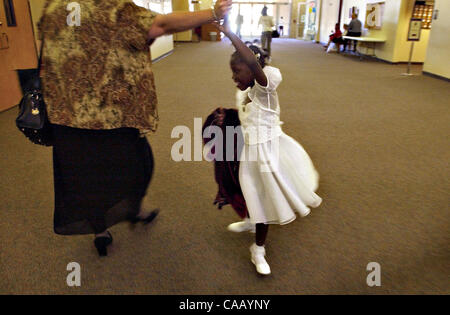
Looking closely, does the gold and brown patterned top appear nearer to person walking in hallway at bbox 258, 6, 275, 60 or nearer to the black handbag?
the black handbag

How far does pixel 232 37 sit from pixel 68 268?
1.52 meters

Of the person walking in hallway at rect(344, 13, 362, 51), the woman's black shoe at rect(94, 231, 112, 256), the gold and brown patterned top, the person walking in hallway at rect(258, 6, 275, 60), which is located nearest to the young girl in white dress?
the gold and brown patterned top

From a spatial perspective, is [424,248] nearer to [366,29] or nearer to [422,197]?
[422,197]

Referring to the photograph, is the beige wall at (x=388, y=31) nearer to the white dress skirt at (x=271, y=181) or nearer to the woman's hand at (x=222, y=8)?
the white dress skirt at (x=271, y=181)

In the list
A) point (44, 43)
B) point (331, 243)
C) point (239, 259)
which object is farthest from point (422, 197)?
point (44, 43)

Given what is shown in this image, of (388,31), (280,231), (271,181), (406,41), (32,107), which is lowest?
(280,231)

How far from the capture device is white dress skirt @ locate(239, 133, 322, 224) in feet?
5.89

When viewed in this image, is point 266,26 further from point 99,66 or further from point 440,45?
point 99,66

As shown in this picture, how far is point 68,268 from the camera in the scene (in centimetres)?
197

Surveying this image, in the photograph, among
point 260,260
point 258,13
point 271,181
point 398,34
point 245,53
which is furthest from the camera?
point 258,13

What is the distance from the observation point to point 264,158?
70.4 inches

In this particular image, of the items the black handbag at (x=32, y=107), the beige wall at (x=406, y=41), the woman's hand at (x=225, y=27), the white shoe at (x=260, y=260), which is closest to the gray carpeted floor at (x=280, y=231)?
the white shoe at (x=260, y=260)

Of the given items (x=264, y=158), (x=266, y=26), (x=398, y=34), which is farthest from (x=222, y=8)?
(x=398, y=34)

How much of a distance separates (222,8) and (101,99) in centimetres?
67
